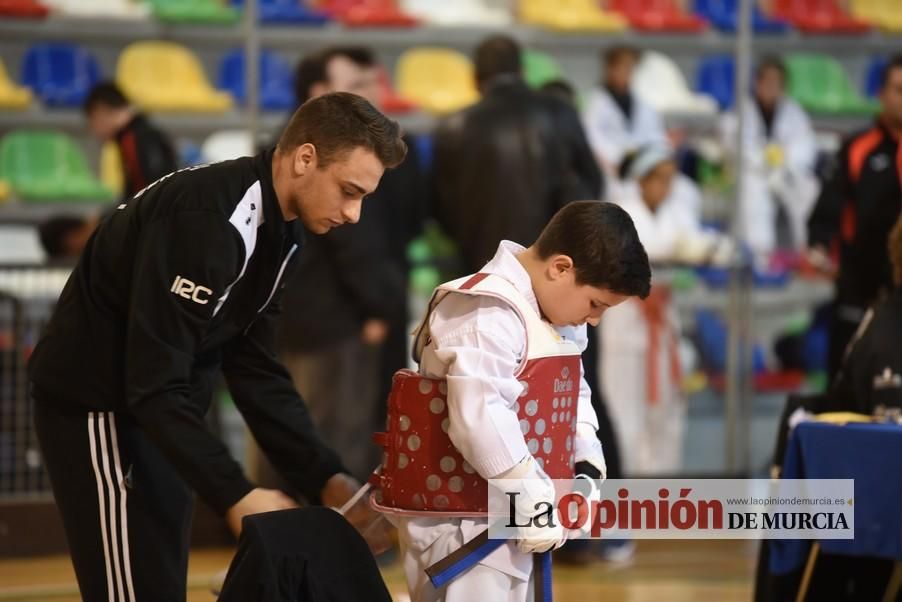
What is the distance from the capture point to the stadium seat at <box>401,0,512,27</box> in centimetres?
805

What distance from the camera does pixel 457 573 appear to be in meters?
2.88

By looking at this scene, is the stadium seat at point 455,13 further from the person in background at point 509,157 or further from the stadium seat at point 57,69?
the person in background at point 509,157

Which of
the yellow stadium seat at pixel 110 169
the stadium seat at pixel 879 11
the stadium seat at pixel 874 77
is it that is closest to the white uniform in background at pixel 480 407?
the yellow stadium seat at pixel 110 169

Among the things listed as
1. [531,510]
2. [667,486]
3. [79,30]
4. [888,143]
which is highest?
[79,30]

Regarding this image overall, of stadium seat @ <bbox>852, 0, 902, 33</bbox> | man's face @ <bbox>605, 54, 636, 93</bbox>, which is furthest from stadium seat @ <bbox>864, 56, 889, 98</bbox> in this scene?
man's face @ <bbox>605, 54, 636, 93</bbox>

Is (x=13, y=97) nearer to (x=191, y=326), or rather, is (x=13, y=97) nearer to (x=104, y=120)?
(x=104, y=120)

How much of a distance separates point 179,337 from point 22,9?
208 inches

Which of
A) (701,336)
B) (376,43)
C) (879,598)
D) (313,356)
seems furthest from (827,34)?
(879,598)

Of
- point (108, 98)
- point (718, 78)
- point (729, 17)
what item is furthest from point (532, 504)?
→ point (718, 78)

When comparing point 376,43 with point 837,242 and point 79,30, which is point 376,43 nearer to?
point 79,30

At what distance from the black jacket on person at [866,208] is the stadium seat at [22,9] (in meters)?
4.16

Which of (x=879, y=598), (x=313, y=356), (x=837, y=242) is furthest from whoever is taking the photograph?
(x=837, y=242)

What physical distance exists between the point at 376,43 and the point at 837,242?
3.14 meters

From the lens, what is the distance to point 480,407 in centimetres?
277
